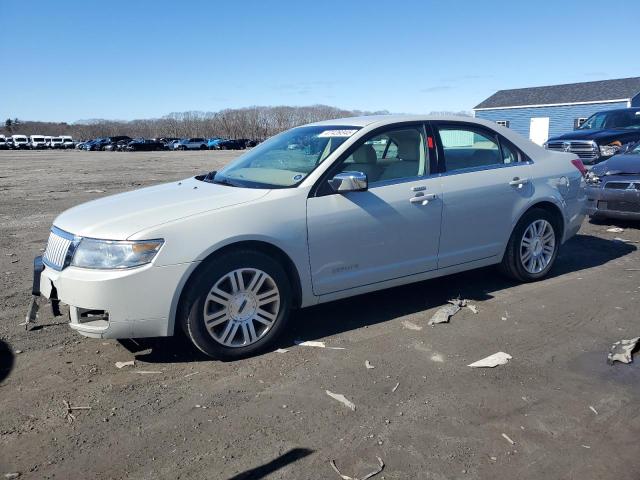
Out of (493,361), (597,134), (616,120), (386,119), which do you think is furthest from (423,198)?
(616,120)

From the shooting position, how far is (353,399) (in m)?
3.58

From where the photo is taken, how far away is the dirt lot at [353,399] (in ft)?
9.65

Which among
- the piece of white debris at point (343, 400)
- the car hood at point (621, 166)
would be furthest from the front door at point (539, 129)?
the piece of white debris at point (343, 400)

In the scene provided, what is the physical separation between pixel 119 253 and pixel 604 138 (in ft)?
39.8

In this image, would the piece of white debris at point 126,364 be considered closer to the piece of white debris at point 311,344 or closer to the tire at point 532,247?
the piece of white debris at point 311,344

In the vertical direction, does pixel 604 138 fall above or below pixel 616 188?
above

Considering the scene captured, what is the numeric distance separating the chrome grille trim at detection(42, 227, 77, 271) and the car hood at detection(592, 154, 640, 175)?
7.78 metres

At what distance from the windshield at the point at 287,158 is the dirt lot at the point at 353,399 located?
1274mm

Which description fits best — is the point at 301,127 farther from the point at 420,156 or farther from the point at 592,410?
the point at 592,410

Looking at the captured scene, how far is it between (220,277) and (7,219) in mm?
8519

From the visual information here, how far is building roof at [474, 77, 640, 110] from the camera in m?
40.1

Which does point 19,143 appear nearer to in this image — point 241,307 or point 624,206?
point 624,206

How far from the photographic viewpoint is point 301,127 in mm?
5633

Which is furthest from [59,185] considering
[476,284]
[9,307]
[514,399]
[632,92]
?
[632,92]
